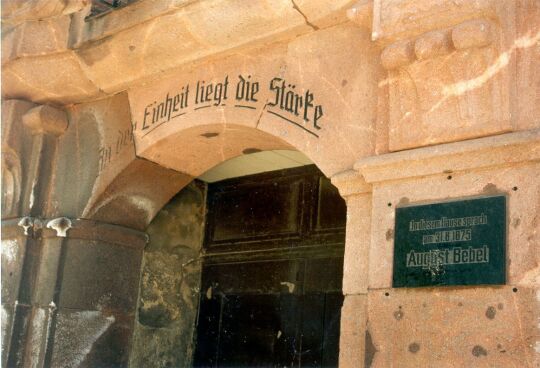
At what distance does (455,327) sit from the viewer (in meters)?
2.77

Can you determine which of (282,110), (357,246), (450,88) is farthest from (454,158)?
(282,110)

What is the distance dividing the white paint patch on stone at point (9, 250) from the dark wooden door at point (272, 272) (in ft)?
3.92

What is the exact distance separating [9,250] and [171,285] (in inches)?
39.5

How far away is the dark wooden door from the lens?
4398 millimetres

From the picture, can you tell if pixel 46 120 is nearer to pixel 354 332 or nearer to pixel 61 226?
pixel 61 226

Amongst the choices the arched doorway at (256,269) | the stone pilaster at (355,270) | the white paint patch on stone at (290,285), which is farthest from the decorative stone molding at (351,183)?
the white paint patch on stone at (290,285)

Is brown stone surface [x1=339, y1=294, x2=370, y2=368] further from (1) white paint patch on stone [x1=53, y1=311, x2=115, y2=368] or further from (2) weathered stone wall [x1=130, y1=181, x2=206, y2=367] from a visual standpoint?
(2) weathered stone wall [x1=130, y1=181, x2=206, y2=367]

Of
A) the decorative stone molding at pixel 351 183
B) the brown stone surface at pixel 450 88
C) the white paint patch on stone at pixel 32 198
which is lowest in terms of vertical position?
the decorative stone molding at pixel 351 183

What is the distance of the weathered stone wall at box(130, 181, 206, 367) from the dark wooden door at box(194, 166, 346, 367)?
A: 0.07 meters

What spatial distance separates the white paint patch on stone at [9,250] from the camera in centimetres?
464

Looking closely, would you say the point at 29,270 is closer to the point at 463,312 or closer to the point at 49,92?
the point at 49,92

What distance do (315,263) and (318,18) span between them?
1.52m

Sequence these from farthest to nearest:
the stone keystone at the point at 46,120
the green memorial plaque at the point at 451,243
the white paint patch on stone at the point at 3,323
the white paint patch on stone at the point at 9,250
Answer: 1. the stone keystone at the point at 46,120
2. the white paint patch on stone at the point at 9,250
3. the white paint patch on stone at the point at 3,323
4. the green memorial plaque at the point at 451,243

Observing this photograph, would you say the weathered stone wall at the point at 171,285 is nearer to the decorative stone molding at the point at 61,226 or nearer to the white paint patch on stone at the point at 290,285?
the decorative stone molding at the point at 61,226
